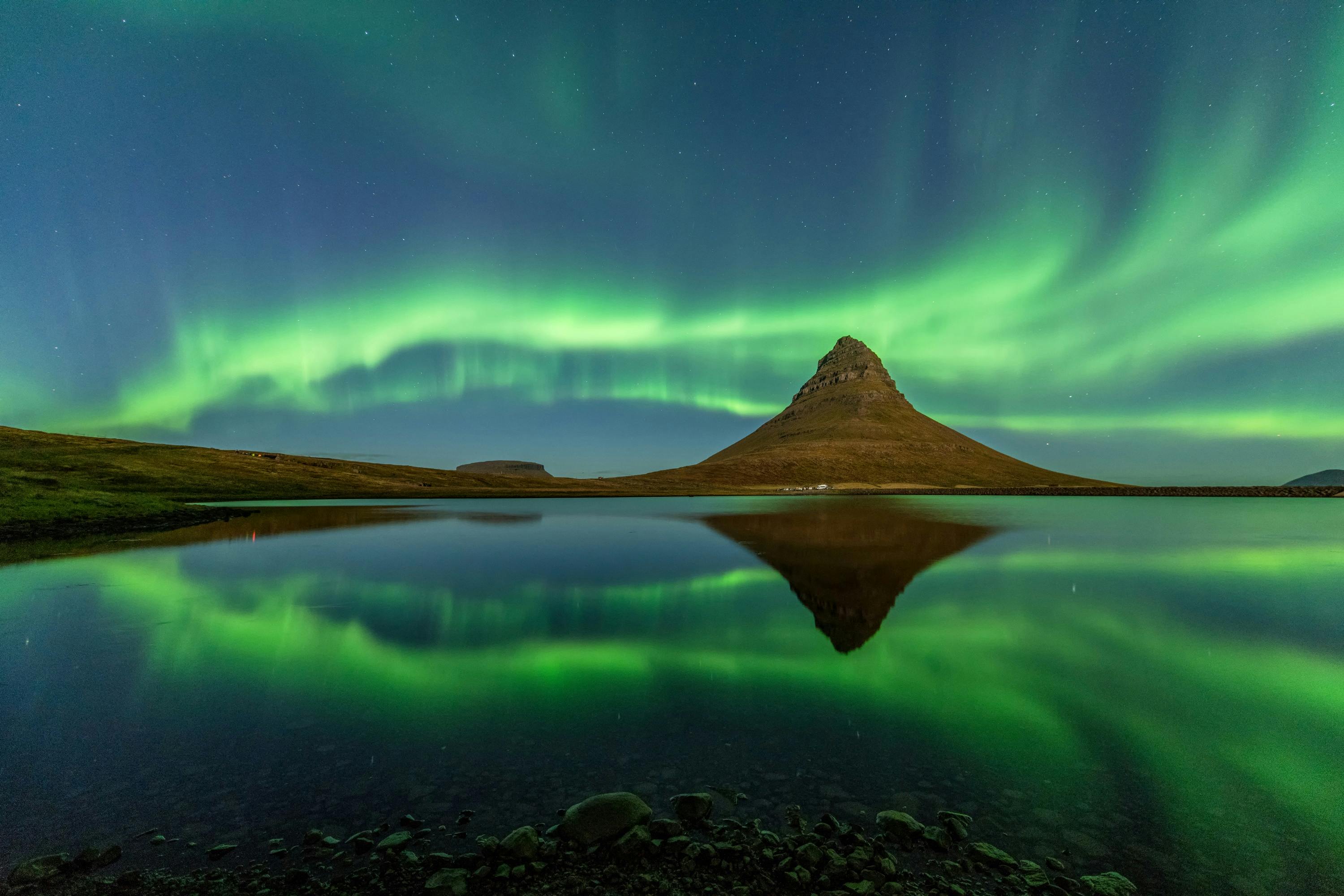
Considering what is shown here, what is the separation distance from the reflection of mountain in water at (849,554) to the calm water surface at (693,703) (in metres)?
0.36

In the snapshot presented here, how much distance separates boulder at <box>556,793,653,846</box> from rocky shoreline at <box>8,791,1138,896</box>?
0.02 meters

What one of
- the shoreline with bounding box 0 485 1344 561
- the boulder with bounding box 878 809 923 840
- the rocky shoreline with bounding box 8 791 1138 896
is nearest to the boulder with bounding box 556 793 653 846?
the rocky shoreline with bounding box 8 791 1138 896

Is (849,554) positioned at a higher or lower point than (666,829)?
higher

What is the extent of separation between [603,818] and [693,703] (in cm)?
494

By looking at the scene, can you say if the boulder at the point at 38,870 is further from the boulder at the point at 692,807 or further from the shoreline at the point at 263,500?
the shoreline at the point at 263,500

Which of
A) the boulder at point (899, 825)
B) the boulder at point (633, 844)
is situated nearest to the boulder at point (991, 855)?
the boulder at point (899, 825)

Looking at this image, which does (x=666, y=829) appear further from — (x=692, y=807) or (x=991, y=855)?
(x=991, y=855)

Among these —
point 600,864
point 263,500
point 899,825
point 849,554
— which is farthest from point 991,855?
point 263,500

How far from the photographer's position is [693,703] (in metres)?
12.2

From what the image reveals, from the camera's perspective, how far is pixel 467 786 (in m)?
8.60

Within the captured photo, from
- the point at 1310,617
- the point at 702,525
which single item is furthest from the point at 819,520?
the point at 1310,617

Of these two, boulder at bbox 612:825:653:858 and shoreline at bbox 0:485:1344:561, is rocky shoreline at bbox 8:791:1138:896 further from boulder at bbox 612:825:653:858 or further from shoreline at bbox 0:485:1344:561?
shoreline at bbox 0:485:1344:561

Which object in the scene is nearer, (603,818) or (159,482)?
(603,818)

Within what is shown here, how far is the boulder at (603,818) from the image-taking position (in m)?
7.24
